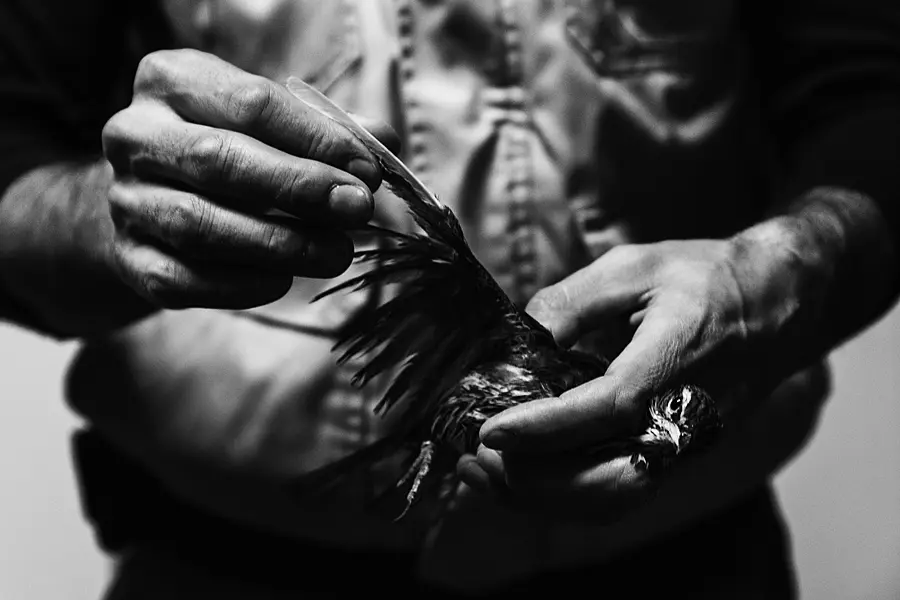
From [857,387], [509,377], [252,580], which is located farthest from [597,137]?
[857,387]

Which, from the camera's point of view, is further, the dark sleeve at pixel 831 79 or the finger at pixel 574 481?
the dark sleeve at pixel 831 79

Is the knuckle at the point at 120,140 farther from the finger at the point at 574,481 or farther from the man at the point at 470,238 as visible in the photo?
the finger at the point at 574,481

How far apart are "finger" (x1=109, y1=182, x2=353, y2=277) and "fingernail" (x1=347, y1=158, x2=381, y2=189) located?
0.07 ft

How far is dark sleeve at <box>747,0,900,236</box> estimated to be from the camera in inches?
22.1

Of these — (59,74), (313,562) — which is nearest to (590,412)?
(313,562)

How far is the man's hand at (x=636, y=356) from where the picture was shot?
35 cm

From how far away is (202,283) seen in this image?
367 mm

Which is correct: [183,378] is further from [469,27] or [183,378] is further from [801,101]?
[801,101]

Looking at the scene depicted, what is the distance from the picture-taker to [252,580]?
22.2 inches

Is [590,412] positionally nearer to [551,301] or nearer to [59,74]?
[551,301]

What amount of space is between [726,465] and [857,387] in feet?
1.98

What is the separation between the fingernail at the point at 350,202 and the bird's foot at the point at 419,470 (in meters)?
0.10

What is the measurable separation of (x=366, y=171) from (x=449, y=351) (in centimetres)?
8

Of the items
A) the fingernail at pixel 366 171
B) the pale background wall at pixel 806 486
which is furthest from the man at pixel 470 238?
the pale background wall at pixel 806 486
